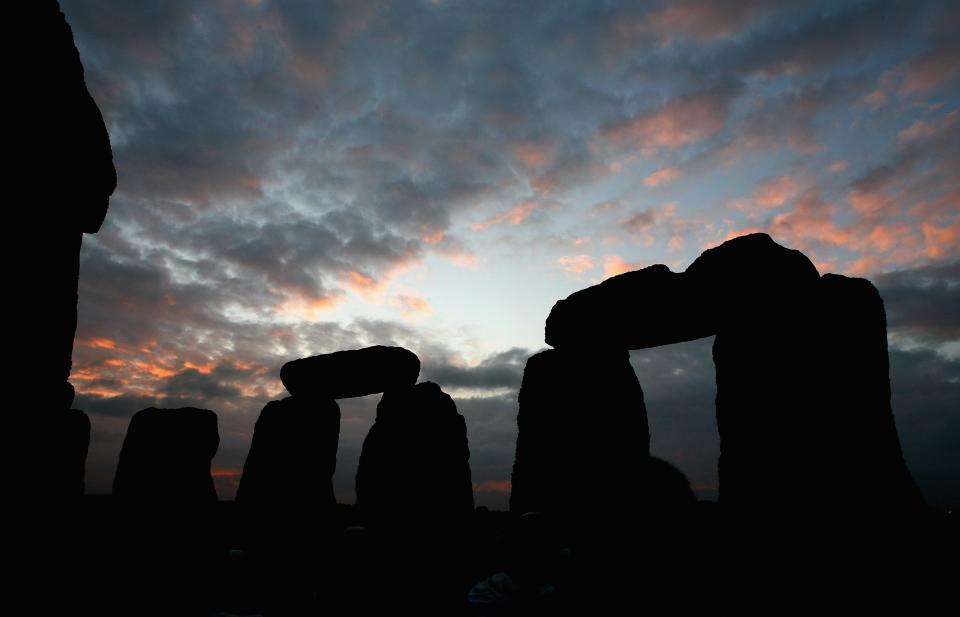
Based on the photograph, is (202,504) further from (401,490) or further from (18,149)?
(18,149)

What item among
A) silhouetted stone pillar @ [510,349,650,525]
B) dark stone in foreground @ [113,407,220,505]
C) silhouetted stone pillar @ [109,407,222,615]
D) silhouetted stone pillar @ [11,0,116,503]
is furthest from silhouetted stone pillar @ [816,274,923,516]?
dark stone in foreground @ [113,407,220,505]

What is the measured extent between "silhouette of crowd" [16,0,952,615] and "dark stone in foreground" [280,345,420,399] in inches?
1.9

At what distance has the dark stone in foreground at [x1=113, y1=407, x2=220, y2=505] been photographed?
10.9m

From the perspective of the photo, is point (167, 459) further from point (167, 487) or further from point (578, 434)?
point (578, 434)

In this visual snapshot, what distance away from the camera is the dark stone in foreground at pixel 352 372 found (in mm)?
12508

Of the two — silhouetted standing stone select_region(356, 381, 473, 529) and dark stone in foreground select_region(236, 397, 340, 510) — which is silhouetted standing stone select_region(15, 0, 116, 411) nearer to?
silhouetted standing stone select_region(356, 381, 473, 529)

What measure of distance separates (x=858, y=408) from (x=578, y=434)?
4.33m

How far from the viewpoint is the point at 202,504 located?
11.0 metres

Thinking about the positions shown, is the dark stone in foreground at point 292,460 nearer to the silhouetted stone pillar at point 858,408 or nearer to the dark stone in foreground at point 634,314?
the dark stone in foreground at point 634,314

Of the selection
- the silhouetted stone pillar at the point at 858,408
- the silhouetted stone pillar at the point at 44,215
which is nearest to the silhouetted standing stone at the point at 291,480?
the silhouetted stone pillar at the point at 858,408

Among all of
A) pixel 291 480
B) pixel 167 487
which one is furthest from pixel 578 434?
pixel 167 487

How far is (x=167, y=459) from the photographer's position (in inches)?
436

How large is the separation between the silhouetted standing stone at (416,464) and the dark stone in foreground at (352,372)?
0.90 m

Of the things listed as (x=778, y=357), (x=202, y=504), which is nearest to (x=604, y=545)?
(x=778, y=357)
